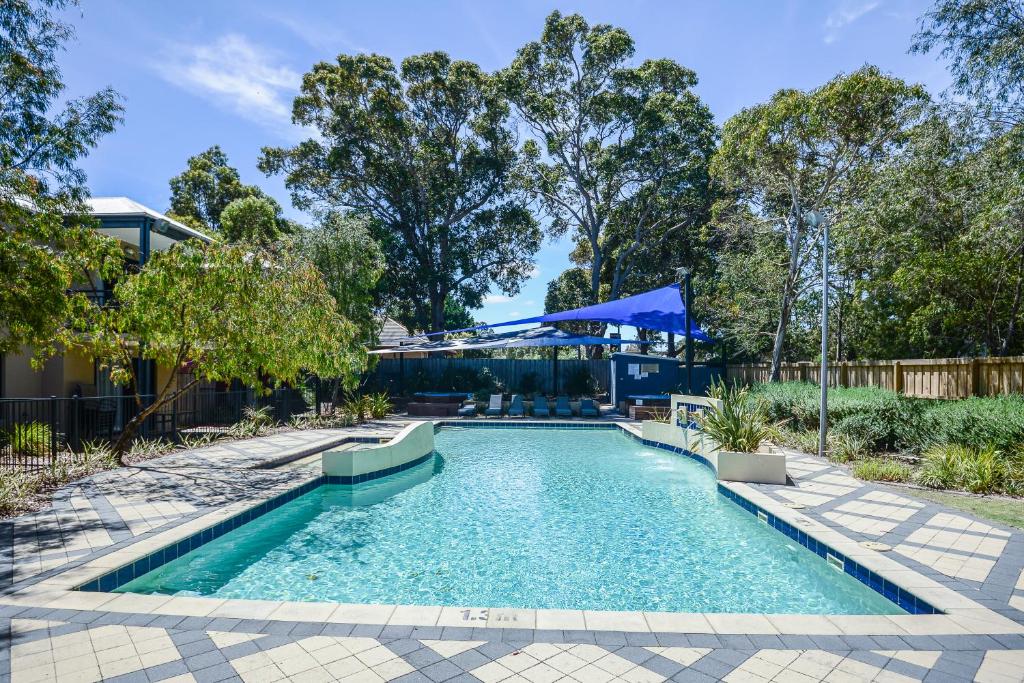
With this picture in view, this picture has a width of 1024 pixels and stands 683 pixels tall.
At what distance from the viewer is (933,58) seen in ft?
30.1

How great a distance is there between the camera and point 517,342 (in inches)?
683

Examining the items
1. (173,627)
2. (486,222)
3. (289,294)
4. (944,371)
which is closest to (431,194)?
(486,222)

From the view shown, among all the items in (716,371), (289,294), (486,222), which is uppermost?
(486,222)

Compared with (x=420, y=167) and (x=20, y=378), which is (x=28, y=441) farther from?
(x=420, y=167)

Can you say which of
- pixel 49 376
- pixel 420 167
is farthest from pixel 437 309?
pixel 49 376

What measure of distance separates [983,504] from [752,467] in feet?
8.34

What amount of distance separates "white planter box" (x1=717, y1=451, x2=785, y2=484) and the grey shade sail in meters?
8.58

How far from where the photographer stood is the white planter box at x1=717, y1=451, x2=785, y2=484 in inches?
312

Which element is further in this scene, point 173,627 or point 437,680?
point 173,627

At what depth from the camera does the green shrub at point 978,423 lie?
283 inches

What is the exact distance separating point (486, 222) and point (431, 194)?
2930 millimetres

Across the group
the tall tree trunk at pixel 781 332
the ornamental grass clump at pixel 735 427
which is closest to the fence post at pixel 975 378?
the ornamental grass clump at pixel 735 427

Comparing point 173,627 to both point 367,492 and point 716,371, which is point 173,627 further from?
point 716,371

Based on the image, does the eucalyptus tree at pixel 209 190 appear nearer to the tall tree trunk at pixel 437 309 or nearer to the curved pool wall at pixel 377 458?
the tall tree trunk at pixel 437 309
